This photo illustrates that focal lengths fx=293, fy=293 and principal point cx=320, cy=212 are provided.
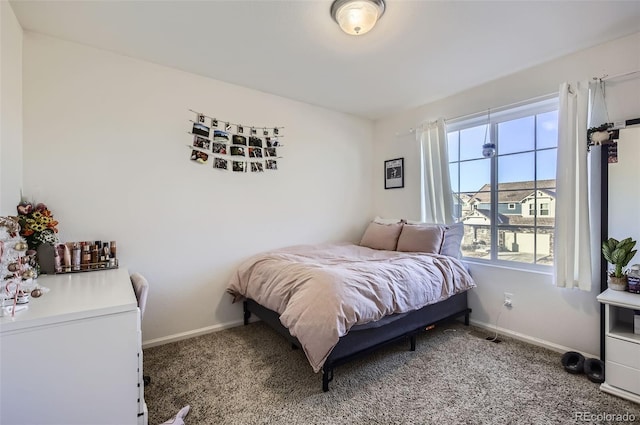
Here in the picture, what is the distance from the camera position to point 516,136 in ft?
9.00

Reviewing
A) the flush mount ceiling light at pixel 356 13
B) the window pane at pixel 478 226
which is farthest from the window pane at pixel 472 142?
the flush mount ceiling light at pixel 356 13

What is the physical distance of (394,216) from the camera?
3785 mm

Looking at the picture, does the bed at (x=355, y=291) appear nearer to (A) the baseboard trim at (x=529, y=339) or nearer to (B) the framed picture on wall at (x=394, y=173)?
(A) the baseboard trim at (x=529, y=339)

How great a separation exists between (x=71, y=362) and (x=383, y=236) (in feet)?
9.08

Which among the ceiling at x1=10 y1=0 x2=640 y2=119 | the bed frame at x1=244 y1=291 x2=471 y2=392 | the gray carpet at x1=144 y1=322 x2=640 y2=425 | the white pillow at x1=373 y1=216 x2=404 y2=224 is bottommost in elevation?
the gray carpet at x1=144 y1=322 x2=640 y2=425

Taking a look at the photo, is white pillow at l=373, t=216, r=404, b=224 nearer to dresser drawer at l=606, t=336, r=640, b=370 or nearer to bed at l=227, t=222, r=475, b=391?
bed at l=227, t=222, r=475, b=391

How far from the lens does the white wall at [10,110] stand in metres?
1.70

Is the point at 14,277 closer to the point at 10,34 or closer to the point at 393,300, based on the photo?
the point at 10,34

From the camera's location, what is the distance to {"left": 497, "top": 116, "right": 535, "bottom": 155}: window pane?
266 cm

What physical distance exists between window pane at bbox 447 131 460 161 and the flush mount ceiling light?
1822 millimetres

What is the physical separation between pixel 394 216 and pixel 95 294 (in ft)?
10.3

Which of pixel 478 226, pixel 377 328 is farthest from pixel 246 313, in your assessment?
pixel 478 226

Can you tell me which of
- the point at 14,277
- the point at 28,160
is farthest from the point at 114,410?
the point at 28,160

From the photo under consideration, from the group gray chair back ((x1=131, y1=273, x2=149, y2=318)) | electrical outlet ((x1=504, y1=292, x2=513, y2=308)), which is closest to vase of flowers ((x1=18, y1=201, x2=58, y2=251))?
gray chair back ((x1=131, y1=273, x2=149, y2=318))
